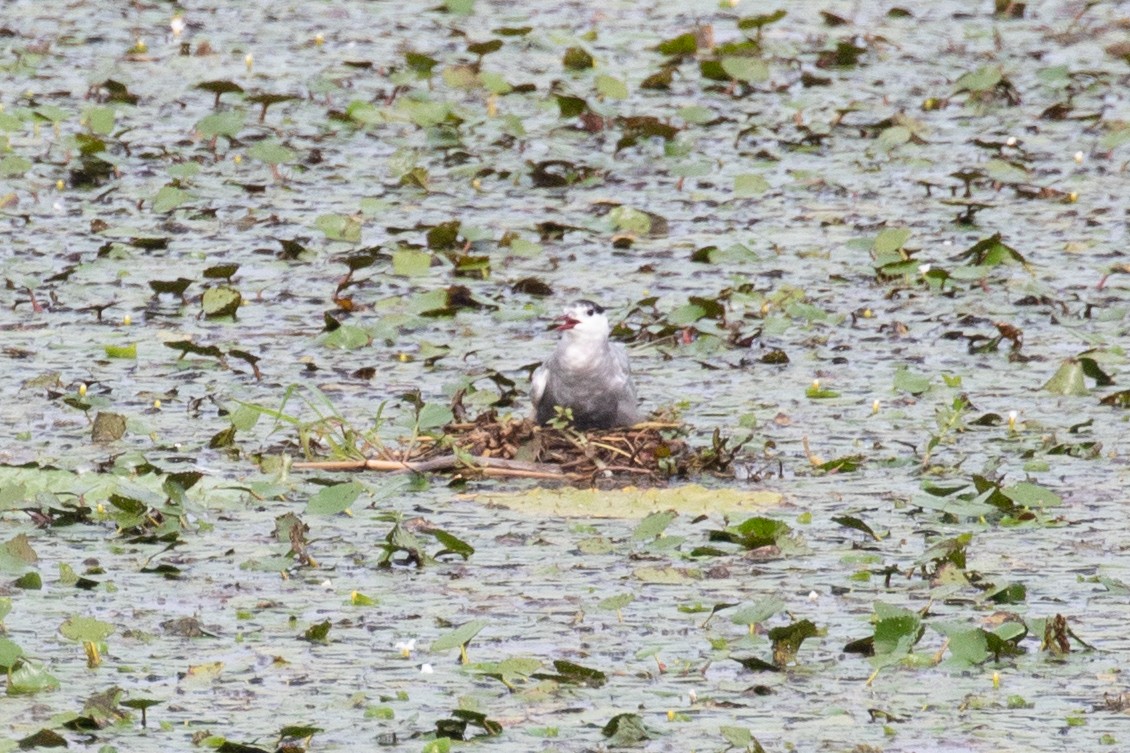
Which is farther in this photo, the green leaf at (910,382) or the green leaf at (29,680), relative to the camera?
the green leaf at (910,382)

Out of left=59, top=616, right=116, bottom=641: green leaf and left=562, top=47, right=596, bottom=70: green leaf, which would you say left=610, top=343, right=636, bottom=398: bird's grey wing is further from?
left=562, top=47, right=596, bottom=70: green leaf

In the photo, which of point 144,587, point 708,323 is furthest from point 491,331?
point 144,587

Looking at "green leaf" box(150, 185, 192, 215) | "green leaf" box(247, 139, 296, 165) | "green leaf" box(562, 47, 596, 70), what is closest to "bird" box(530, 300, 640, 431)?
"green leaf" box(150, 185, 192, 215)

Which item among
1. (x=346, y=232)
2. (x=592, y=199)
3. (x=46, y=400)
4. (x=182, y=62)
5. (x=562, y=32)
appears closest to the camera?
(x=46, y=400)

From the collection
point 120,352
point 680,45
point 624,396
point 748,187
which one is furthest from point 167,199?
point 680,45

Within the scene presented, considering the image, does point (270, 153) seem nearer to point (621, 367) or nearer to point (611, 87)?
point (611, 87)

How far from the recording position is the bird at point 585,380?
612cm

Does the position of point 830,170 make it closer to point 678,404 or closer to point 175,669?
point 678,404

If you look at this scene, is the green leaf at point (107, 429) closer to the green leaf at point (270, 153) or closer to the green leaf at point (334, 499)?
the green leaf at point (334, 499)

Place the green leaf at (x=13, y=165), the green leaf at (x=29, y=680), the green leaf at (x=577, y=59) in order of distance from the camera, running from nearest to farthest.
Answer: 1. the green leaf at (x=29, y=680)
2. the green leaf at (x=13, y=165)
3. the green leaf at (x=577, y=59)

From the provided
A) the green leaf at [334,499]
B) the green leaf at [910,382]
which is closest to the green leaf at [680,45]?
the green leaf at [910,382]

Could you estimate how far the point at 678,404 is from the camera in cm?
673

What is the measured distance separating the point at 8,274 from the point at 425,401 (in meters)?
2.09

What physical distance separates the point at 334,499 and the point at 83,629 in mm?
1121
